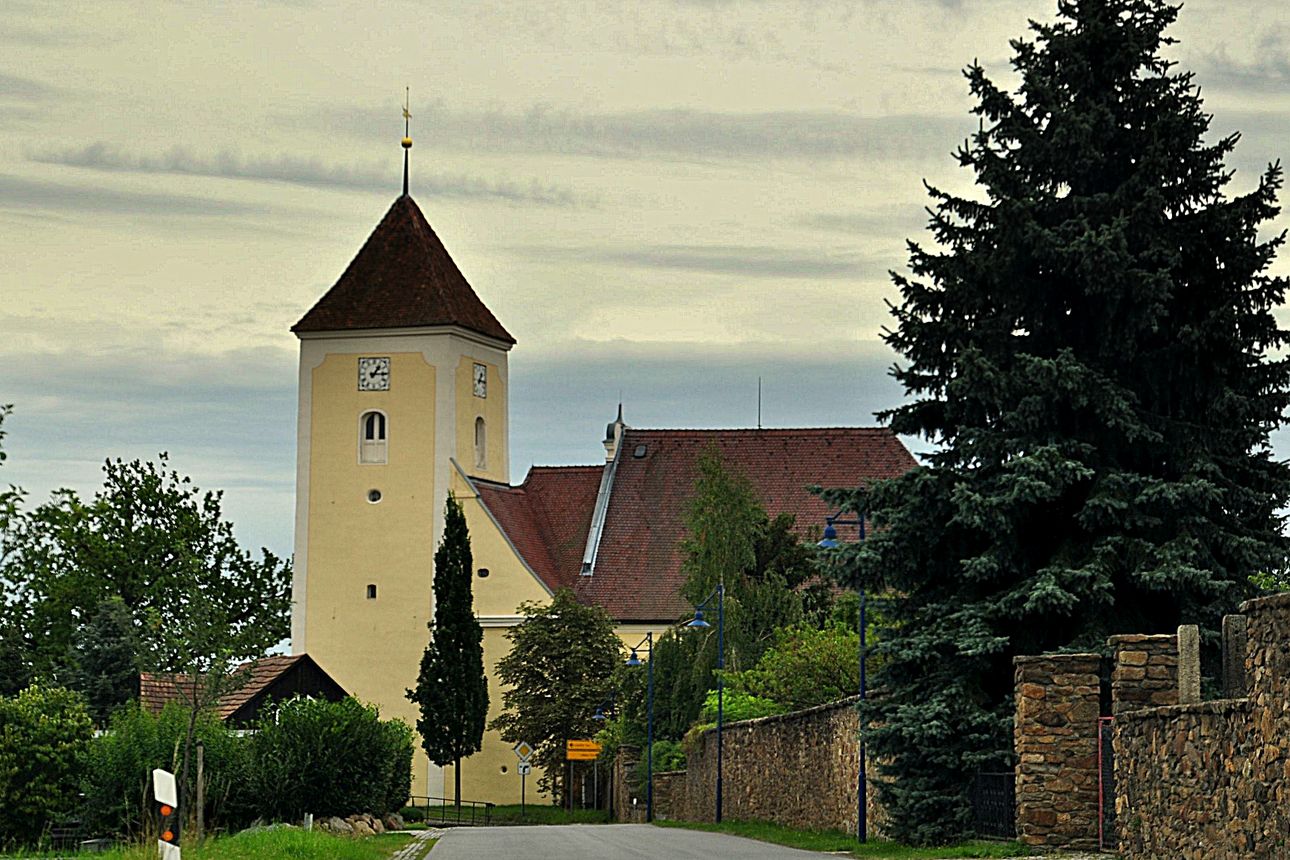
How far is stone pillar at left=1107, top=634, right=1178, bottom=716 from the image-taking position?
19.6m

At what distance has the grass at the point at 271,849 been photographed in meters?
21.9

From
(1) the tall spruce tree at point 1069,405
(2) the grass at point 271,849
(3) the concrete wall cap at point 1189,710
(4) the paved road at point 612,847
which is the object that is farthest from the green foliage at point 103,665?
(3) the concrete wall cap at point 1189,710

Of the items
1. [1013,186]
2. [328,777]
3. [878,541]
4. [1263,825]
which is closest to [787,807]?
[328,777]

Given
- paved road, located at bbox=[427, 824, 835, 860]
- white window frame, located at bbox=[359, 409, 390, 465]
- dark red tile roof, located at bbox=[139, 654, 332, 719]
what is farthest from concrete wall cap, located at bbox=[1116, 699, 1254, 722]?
white window frame, located at bbox=[359, 409, 390, 465]

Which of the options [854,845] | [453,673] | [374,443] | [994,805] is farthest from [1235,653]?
[374,443]

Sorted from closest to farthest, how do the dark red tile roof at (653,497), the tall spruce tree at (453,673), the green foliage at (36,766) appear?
the green foliage at (36,766), the tall spruce tree at (453,673), the dark red tile roof at (653,497)

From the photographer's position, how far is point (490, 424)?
84062mm

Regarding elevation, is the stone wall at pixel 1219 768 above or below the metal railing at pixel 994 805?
above

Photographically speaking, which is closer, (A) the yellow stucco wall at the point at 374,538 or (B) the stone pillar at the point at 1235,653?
(B) the stone pillar at the point at 1235,653

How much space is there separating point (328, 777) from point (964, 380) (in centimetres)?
1722

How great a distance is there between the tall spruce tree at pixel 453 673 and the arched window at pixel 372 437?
780cm

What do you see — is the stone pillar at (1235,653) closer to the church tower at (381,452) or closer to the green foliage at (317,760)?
the green foliage at (317,760)

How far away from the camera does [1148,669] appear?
19.6m

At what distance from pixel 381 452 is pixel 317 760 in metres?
44.1
